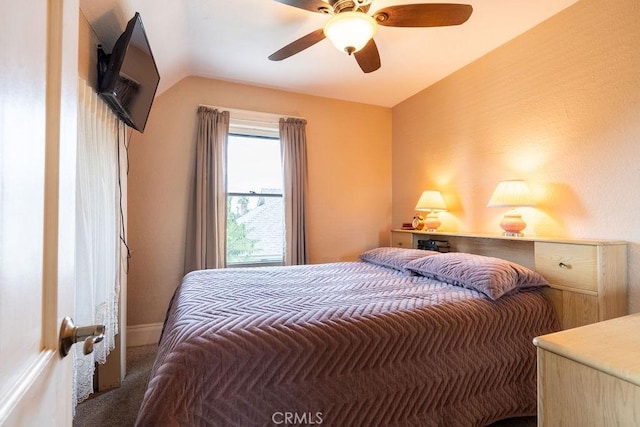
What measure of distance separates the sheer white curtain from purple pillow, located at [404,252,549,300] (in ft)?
6.95

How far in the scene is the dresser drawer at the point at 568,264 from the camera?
1.73 m

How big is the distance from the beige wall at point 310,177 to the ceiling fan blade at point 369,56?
4.51 feet

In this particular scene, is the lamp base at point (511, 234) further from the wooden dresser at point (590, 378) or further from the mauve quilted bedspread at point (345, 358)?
the wooden dresser at point (590, 378)

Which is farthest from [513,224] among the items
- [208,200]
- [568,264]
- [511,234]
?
[208,200]

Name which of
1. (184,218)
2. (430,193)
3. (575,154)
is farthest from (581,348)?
(184,218)

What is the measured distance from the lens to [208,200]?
9.89 feet

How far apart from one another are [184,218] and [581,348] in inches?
121

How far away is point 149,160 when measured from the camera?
114 inches

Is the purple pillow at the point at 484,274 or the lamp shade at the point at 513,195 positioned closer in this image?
the purple pillow at the point at 484,274

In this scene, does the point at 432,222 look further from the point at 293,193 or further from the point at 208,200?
the point at 208,200

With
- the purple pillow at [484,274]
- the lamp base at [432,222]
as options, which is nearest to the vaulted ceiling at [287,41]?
the lamp base at [432,222]

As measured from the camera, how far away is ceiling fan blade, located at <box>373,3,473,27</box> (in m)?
1.65

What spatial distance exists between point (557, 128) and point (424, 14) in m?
1.33

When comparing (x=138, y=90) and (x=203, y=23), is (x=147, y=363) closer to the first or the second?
(x=138, y=90)
